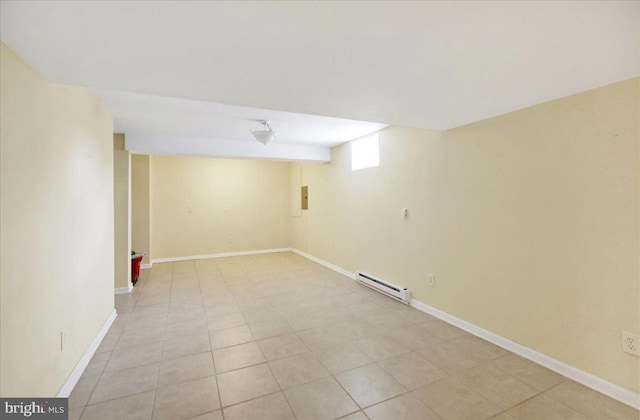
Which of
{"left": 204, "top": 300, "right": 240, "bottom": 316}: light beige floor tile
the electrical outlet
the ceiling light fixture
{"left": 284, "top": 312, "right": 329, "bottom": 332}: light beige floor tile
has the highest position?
the ceiling light fixture

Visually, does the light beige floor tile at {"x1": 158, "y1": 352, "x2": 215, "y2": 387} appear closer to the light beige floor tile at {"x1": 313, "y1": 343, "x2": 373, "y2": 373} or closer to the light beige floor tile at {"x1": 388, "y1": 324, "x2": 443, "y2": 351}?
the light beige floor tile at {"x1": 313, "y1": 343, "x2": 373, "y2": 373}

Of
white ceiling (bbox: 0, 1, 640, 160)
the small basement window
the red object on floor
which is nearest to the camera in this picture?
white ceiling (bbox: 0, 1, 640, 160)

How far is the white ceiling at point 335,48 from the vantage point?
1.07m

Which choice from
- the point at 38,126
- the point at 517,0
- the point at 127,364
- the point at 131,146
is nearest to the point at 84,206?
the point at 38,126

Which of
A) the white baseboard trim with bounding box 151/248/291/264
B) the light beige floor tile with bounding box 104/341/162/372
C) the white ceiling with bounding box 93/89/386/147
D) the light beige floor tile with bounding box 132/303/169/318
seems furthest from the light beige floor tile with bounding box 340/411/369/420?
the white baseboard trim with bounding box 151/248/291/264

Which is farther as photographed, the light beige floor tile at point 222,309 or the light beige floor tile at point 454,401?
the light beige floor tile at point 222,309

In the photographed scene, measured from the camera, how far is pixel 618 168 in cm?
177

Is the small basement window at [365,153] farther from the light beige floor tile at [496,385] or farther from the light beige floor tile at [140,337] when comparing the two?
the light beige floor tile at [140,337]

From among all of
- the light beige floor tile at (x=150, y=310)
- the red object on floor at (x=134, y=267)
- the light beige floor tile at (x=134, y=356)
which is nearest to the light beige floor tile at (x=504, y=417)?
the light beige floor tile at (x=134, y=356)

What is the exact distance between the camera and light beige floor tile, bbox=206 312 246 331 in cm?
290

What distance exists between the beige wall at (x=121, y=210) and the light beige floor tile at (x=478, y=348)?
415 cm

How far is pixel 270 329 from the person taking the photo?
2.81 meters

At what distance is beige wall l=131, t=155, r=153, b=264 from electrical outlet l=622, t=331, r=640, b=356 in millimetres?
6090

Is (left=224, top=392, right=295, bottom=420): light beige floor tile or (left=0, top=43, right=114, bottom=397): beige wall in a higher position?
(left=0, top=43, right=114, bottom=397): beige wall
